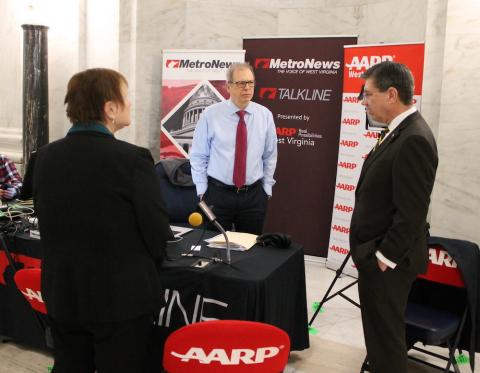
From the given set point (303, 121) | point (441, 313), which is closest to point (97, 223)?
point (441, 313)

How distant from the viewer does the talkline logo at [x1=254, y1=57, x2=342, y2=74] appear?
489 cm

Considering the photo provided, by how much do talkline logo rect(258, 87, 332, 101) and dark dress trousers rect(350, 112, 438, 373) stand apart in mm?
2788

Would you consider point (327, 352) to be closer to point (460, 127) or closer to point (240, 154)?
point (240, 154)

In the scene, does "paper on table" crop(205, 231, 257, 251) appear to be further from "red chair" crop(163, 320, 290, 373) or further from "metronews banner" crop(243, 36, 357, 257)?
"metronews banner" crop(243, 36, 357, 257)

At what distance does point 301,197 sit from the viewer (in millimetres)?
5180

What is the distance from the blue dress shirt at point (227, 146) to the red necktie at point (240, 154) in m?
0.02

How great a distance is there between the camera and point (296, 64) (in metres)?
5.00

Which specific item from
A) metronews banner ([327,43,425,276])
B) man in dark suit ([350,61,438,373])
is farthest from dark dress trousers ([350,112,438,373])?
metronews banner ([327,43,425,276])

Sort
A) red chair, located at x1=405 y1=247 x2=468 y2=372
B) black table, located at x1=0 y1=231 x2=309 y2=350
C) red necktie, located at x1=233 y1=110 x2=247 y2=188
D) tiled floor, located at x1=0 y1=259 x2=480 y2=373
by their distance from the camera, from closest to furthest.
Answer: black table, located at x1=0 y1=231 x2=309 y2=350
red chair, located at x1=405 y1=247 x2=468 y2=372
tiled floor, located at x1=0 y1=259 x2=480 y2=373
red necktie, located at x1=233 y1=110 x2=247 y2=188

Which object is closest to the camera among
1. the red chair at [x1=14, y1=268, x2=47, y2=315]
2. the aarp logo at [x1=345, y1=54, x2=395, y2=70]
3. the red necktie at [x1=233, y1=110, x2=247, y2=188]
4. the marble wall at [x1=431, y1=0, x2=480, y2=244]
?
the red chair at [x1=14, y1=268, x2=47, y2=315]

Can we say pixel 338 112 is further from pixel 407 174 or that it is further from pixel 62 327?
pixel 62 327

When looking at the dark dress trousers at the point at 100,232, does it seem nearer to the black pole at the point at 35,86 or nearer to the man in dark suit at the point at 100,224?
the man in dark suit at the point at 100,224

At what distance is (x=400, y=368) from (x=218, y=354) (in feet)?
3.44

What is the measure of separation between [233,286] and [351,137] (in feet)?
8.98
